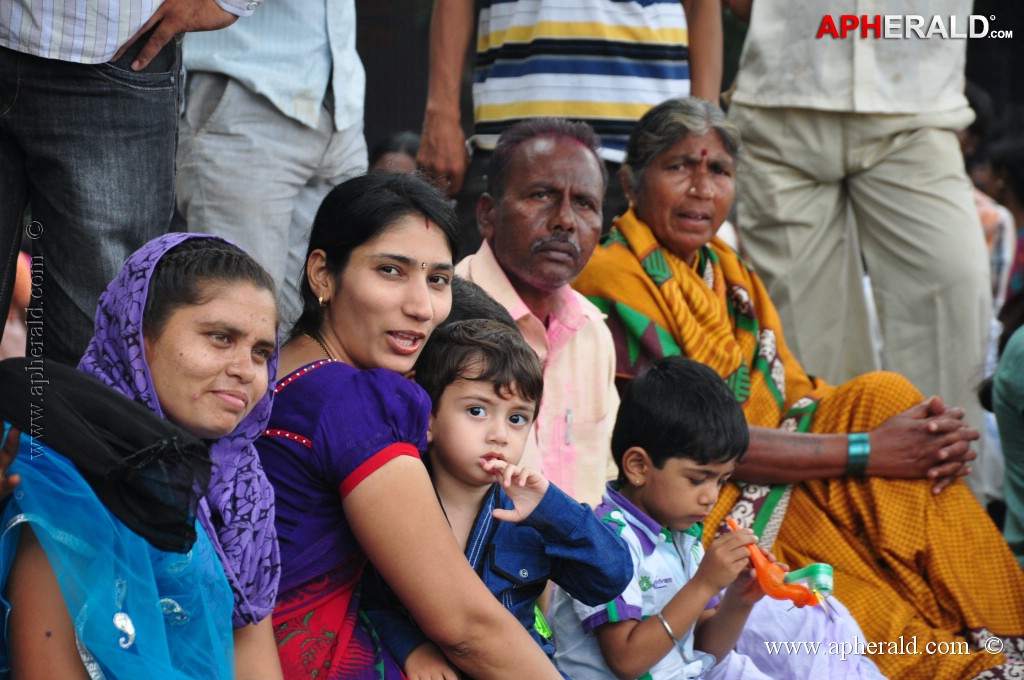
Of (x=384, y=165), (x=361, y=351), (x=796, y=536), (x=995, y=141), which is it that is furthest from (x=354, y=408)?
(x=995, y=141)

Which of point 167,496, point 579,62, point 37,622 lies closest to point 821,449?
point 579,62

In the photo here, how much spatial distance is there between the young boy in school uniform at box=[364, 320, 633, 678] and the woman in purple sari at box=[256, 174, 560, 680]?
0.23 ft

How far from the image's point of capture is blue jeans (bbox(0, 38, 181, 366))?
2658 mm

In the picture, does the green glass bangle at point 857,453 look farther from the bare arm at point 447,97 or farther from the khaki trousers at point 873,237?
the bare arm at point 447,97

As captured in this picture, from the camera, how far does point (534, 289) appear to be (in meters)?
3.89

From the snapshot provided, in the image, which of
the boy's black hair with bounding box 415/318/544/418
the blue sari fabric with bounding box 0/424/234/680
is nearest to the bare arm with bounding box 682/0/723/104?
the boy's black hair with bounding box 415/318/544/418

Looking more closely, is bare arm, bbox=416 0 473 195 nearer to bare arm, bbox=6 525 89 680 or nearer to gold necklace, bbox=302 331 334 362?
gold necklace, bbox=302 331 334 362

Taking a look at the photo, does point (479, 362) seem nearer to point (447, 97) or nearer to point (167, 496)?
point (167, 496)

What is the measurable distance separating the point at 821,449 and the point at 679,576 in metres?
0.97

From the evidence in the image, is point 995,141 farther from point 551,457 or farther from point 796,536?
point 551,457

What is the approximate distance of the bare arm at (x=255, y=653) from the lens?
2.38 metres

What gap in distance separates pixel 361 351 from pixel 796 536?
1799 mm

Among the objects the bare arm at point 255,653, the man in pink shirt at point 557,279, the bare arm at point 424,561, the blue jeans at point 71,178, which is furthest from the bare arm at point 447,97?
the bare arm at point 255,653

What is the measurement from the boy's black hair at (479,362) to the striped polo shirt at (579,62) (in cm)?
176
